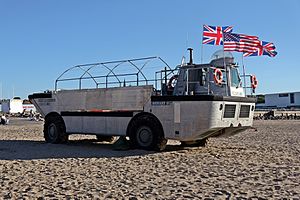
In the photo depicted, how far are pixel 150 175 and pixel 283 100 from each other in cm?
11632

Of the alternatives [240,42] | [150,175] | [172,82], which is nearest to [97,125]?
[172,82]

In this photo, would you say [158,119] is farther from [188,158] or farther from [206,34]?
[206,34]

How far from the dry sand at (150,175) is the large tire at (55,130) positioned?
275cm

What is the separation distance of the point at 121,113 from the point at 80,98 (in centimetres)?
229

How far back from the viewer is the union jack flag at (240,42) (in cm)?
1358

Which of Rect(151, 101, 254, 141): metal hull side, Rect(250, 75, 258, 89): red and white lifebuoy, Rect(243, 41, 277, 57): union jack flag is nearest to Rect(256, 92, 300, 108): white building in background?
Rect(243, 41, 277, 57): union jack flag

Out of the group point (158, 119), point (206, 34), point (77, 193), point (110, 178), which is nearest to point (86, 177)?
point (110, 178)

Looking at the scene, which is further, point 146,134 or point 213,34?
point 213,34

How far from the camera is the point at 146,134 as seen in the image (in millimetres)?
12750

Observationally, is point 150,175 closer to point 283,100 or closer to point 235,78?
point 235,78

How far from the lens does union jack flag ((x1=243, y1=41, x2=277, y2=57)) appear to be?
14.3m

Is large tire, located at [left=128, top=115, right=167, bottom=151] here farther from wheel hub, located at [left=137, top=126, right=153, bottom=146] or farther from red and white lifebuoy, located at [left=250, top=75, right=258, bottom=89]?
red and white lifebuoy, located at [left=250, top=75, right=258, bottom=89]

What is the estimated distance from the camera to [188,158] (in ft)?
36.6

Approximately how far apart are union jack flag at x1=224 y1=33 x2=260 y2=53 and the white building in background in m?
105
